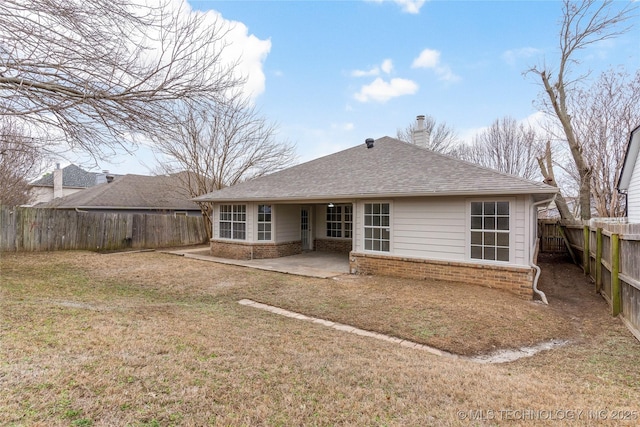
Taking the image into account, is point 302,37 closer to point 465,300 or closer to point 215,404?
point 465,300

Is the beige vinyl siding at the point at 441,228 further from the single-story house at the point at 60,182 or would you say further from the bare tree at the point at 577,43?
the single-story house at the point at 60,182

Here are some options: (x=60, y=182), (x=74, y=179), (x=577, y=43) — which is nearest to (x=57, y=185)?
(x=60, y=182)

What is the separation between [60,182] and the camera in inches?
1001

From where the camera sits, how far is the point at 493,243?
25.9 ft

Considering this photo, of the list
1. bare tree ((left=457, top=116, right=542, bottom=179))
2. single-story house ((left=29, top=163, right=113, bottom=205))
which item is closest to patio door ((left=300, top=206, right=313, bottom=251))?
bare tree ((left=457, top=116, right=542, bottom=179))

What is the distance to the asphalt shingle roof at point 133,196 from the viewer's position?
60.3 ft

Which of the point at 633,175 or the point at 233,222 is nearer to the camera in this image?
the point at 633,175

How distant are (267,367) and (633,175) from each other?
591 inches

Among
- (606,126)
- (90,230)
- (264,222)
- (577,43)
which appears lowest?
(90,230)

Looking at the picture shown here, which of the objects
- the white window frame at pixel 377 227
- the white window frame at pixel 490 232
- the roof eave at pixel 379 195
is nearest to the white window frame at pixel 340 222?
the roof eave at pixel 379 195

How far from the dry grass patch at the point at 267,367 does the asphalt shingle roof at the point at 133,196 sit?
13.0 m

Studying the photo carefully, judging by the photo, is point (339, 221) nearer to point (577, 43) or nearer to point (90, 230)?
point (90, 230)

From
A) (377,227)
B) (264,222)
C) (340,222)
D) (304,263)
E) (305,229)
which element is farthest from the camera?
(305,229)

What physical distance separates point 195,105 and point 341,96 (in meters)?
11.4
